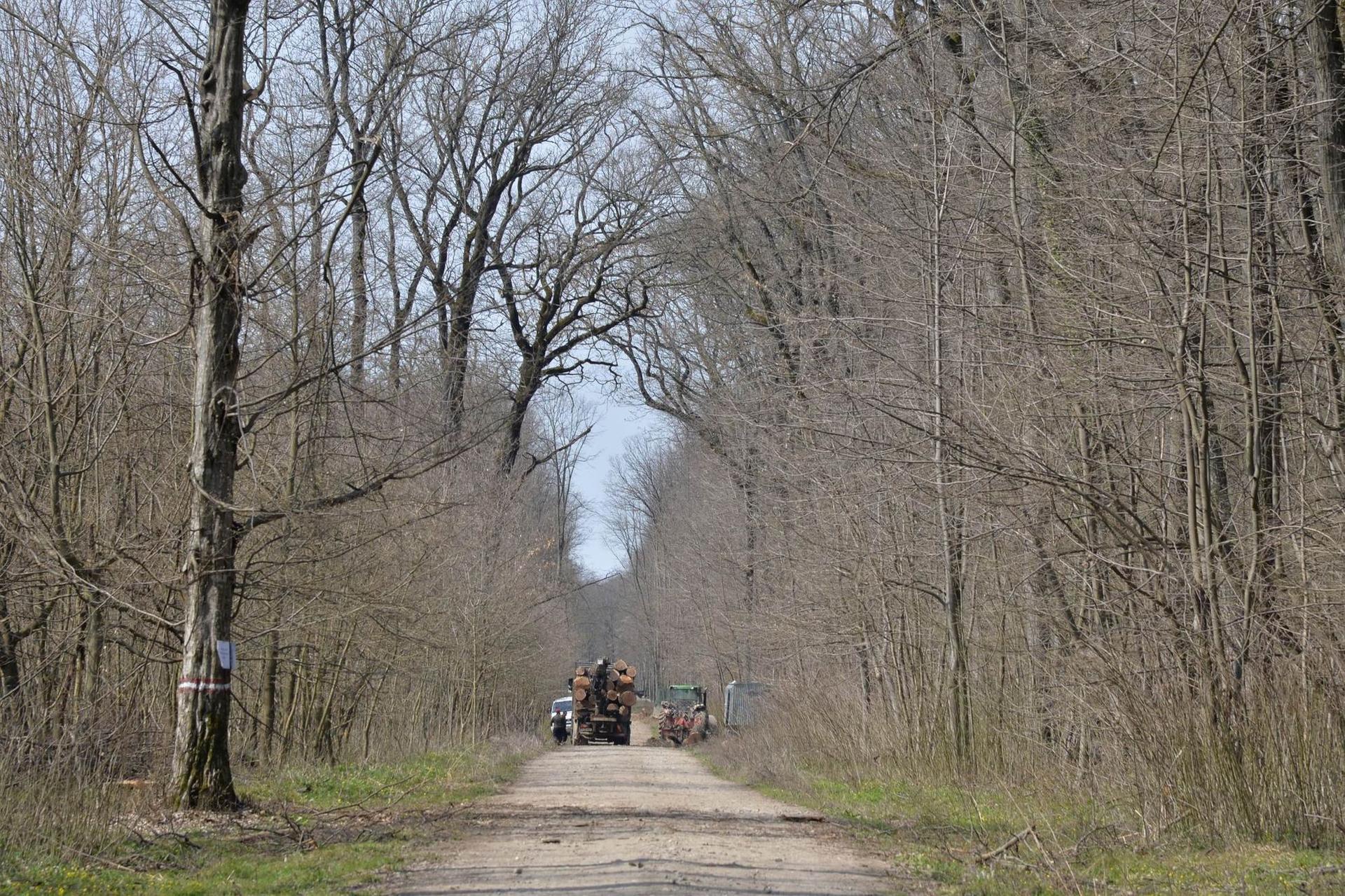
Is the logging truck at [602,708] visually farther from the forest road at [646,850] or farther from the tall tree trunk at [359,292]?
the tall tree trunk at [359,292]

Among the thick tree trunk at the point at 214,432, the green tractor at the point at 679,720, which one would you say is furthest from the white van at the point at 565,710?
the thick tree trunk at the point at 214,432

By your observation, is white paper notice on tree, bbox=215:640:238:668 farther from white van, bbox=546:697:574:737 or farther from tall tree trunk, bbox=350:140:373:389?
white van, bbox=546:697:574:737

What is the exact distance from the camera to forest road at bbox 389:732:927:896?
7684mm

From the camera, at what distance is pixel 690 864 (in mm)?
8391

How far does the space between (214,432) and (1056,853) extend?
24.8ft

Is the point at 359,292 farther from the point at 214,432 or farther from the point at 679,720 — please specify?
the point at 679,720

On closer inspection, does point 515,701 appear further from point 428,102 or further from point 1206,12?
point 1206,12

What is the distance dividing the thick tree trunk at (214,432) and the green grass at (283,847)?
727 mm

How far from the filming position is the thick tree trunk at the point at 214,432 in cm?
1059

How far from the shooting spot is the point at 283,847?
9305mm

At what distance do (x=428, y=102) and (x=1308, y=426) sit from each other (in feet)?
74.7

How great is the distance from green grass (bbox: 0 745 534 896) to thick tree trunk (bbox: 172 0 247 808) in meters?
0.73

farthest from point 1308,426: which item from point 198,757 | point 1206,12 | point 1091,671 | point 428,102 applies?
point 428,102

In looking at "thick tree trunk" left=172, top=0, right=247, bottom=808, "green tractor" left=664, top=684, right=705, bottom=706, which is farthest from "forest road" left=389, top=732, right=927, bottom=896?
"green tractor" left=664, top=684, right=705, bottom=706
